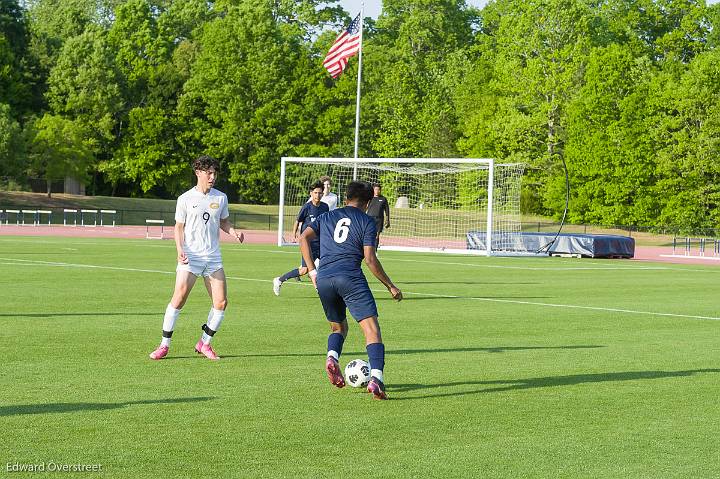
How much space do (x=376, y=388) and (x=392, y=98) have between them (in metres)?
71.1

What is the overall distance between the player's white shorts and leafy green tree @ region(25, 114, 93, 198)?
58971 mm

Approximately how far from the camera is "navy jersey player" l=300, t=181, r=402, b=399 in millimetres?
9398

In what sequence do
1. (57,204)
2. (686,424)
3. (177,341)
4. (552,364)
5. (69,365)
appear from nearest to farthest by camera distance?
1. (686,424)
2. (69,365)
3. (552,364)
4. (177,341)
5. (57,204)

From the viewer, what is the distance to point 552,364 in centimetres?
1148

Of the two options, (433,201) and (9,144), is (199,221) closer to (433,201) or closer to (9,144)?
(433,201)

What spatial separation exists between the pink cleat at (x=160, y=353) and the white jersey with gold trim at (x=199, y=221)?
0.95m

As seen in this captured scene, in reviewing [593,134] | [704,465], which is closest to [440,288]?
[704,465]

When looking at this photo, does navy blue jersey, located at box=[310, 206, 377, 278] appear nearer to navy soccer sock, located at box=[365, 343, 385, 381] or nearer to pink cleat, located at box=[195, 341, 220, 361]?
navy soccer sock, located at box=[365, 343, 385, 381]

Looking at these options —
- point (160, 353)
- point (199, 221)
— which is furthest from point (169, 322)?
point (199, 221)

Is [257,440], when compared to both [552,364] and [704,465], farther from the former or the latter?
[552,364]

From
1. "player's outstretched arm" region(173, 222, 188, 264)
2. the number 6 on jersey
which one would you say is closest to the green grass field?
"player's outstretched arm" region(173, 222, 188, 264)

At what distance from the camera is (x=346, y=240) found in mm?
9555

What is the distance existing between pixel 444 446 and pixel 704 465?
1620 mm

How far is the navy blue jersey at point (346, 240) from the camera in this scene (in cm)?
952
